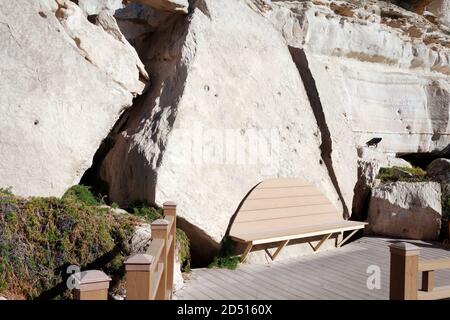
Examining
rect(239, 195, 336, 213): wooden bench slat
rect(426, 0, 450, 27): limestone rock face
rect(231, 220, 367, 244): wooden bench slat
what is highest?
rect(426, 0, 450, 27): limestone rock face

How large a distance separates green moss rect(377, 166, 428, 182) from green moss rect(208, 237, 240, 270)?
459cm

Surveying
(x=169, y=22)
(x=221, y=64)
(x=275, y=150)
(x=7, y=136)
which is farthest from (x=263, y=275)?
(x=169, y=22)

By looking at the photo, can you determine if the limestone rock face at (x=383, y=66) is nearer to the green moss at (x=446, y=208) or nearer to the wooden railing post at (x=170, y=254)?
the green moss at (x=446, y=208)

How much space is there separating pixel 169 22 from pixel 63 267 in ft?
16.5

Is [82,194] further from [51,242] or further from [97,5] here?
[97,5]

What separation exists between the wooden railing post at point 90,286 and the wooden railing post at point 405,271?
8.21 feet

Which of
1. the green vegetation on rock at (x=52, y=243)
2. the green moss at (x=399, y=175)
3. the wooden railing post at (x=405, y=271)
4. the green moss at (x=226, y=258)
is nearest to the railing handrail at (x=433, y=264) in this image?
the wooden railing post at (x=405, y=271)

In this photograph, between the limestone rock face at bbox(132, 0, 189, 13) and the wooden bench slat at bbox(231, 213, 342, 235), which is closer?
the wooden bench slat at bbox(231, 213, 342, 235)

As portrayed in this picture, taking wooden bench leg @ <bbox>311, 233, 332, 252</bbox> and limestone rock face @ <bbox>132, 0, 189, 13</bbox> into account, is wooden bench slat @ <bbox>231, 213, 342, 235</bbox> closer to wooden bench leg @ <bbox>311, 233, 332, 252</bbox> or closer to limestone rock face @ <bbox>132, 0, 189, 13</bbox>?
wooden bench leg @ <bbox>311, 233, 332, 252</bbox>

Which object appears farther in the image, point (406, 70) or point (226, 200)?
point (406, 70)

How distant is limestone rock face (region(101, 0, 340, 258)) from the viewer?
20.8 ft

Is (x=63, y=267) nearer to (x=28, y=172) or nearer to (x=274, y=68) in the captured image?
(x=28, y=172)

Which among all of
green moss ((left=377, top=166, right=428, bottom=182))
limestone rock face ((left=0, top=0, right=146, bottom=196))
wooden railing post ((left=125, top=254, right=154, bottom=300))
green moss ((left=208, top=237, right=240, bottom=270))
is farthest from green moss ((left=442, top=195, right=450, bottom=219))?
wooden railing post ((left=125, top=254, right=154, bottom=300))
